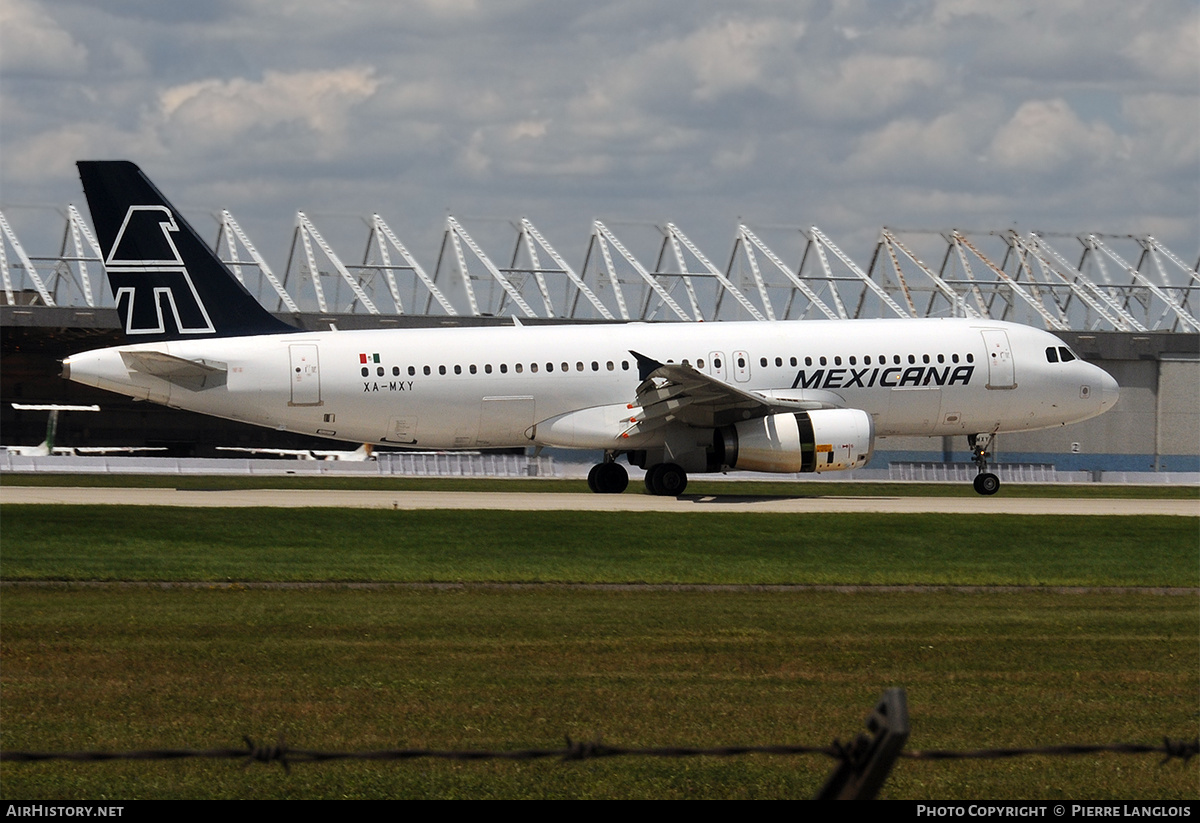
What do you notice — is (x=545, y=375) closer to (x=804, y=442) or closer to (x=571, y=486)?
(x=804, y=442)

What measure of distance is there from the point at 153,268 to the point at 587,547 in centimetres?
1558

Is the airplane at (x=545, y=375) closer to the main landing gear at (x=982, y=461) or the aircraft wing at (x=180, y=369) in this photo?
the aircraft wing at (x=180, y=369)

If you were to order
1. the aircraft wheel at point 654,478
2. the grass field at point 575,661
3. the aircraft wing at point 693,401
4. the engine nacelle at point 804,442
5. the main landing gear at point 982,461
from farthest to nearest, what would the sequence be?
1. the main landing gear at point 982,461
2. the aircraft wheel at point 654,478
3. the engine nacelle at point 804,442
4. the aircraft wing at point 693,401
5. the grass field at point 575,661

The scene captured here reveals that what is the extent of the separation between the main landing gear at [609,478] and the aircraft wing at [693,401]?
315cm

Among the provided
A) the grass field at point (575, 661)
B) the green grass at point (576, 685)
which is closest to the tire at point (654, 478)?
the grass field at point (575, 661)

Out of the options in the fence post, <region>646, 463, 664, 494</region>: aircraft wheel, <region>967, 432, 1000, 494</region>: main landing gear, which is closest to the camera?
the fence post

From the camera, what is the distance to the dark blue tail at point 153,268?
113 feet

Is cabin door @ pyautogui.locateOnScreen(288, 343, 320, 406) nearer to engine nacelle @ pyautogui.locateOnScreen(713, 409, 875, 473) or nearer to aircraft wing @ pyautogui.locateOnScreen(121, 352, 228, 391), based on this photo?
aircraft wing @ pyautogui.locateOnScreen(121, 352, 228, 391)

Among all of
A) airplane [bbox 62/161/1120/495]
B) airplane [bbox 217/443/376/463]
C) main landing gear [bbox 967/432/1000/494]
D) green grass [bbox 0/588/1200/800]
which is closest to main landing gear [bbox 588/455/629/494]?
airplane [bbox 62/161/1120/495]

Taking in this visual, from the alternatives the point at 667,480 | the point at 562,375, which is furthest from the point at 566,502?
the point at 562,375

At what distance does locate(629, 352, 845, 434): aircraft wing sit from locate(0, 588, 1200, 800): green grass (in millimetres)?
13692

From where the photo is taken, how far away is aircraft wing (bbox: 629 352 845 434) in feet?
106
